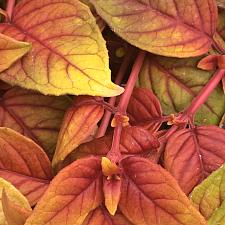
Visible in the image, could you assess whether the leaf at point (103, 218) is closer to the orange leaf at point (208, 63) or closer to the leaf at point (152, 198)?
the leaf at point (152, 198)

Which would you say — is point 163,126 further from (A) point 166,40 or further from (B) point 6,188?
(B) point 6,188

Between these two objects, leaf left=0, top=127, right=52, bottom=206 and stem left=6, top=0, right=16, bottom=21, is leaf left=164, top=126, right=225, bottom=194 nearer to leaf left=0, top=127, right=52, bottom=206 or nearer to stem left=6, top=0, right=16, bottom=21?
leaf left=0, top=127, right=52, bottom=206

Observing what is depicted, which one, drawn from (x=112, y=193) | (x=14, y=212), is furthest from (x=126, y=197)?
(x=14, y=212)

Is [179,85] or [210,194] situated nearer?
[210,194]

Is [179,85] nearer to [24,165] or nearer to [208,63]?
[208,63]

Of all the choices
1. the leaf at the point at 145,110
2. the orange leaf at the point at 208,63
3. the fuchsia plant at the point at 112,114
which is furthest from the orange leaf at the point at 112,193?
the orange leaf at the point at 208,63
